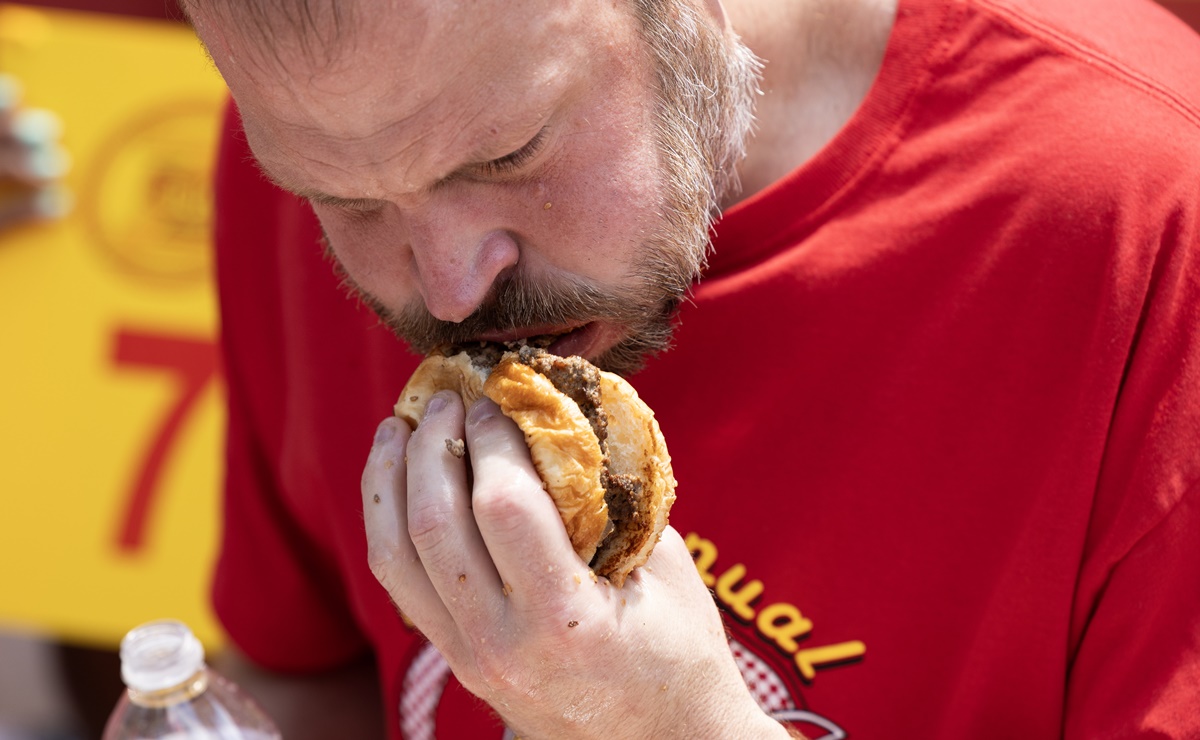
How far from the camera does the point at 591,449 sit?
1.32 meters

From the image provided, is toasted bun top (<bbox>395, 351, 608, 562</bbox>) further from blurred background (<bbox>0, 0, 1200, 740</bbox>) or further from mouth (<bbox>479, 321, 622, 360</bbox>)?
blurred background (<bbox>0, 0, 1200, 740</bbox>)

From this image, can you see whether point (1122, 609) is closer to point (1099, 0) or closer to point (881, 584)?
point (881, 584)

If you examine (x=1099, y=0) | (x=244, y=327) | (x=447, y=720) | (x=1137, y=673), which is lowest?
(x=447, y=720)

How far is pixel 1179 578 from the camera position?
4.90 ft

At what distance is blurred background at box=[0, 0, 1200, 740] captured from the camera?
2.90m

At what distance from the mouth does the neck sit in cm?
40

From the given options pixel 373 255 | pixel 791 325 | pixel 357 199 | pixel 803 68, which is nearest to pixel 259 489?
pixel 373 255

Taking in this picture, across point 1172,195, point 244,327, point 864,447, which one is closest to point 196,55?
point 244,327

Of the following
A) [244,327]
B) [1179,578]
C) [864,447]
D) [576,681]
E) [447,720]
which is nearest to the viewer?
[576,681]

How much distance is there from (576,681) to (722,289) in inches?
25.3

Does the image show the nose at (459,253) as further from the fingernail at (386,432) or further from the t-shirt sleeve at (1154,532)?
the t-shirt sleeve at (1154,532)

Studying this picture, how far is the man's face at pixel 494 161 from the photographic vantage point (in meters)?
1.32

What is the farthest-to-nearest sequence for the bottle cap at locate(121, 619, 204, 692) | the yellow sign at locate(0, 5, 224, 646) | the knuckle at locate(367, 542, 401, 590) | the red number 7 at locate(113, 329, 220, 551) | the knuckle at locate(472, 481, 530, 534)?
the red number 7 at locate(113, 329, 220, 551) → the yellow sign at locate(0, 5, 224, 646) → the bottle cap at locate(121, 619, 204, 692) → the knuckle at locate(367, 542, 401, 590) → the knuckle at locate(472, 481, 530, 534)

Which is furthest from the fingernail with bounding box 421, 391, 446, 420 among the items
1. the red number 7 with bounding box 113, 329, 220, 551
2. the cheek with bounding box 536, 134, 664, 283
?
the red number 7 with bounding box 113, 329, 220, 551
